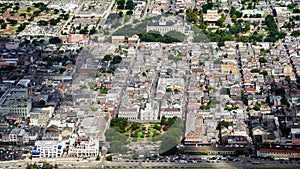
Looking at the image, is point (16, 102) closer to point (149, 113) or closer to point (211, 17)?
point (149, 113)

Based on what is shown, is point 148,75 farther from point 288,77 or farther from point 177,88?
point 288,77

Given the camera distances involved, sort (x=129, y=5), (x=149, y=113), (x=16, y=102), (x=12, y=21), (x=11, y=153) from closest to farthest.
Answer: (x=11, y=153) → (x=149, y=113) → (x=16, y=102) → (x=12, y=21) → (x=129, y=5)

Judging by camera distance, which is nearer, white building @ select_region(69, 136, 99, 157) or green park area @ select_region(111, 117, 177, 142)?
white building @ select_region(69, 136, 99, 157)

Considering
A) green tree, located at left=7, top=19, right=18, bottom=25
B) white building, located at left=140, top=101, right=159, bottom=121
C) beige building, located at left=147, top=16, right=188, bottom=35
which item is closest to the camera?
white building, located at left=140, top=101, right=159, bottom=121

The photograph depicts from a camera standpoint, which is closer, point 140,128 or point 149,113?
point 140,128

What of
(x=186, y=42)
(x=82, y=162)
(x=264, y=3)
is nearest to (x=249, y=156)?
(x=82, y=162)

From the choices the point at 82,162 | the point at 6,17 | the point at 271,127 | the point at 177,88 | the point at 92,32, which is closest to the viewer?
the point at 82,162

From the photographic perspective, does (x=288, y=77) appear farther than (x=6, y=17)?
No

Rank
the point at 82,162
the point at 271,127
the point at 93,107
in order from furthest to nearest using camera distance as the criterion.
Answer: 1. the point at 93,107
2. the point at 271,127
3. the point at 82,162

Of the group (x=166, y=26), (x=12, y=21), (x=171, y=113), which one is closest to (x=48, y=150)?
(x=171, y=113)

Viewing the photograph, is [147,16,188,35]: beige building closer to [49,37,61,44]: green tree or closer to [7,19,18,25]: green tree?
[49,37,61,44]: green tree

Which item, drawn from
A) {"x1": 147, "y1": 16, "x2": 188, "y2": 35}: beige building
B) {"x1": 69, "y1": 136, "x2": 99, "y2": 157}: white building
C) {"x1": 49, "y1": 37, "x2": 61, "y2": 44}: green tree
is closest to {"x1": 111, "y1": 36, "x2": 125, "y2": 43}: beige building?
{"x1": 147, "y1": 16, "x2": 188, "y2": 35}: beige building
